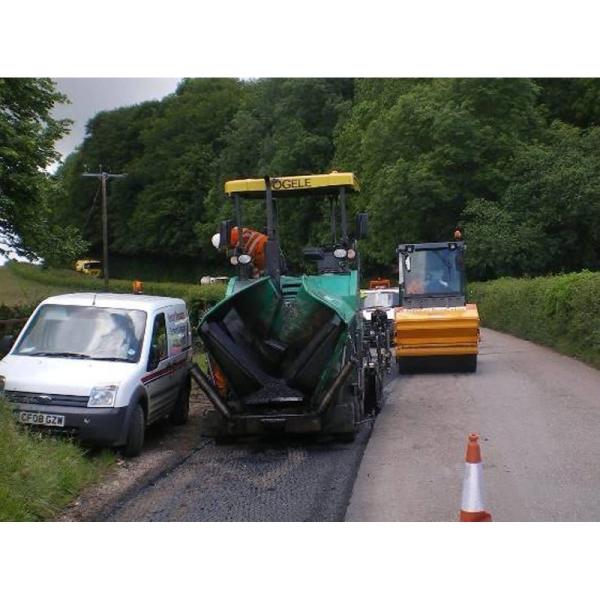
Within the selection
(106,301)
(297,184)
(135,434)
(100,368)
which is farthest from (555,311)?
(100,368)

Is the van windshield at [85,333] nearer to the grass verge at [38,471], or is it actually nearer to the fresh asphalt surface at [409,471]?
the grass verge at [38,471]

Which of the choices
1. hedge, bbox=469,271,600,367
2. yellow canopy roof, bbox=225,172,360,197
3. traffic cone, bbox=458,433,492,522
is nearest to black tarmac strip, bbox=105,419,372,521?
traffic cone, bbox=458,433,492,522

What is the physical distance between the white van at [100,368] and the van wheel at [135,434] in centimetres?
1

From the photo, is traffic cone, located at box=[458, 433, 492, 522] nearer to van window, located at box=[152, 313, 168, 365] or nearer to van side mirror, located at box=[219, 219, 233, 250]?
van window, located at box=[152, 313, 168, 365]

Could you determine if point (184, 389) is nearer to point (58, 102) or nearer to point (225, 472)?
point (225, 472)

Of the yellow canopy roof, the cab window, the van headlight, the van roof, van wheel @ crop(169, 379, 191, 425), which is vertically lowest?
van wheel @ crop(169, 379, 191, 425)

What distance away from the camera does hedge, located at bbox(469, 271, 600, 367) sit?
18.6 metres

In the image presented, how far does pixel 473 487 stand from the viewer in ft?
20.5

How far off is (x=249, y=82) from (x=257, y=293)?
196ft

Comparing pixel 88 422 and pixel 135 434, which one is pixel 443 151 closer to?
pixel 135 434

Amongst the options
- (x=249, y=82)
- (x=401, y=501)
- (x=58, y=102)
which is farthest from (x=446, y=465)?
(x=249, y=82)

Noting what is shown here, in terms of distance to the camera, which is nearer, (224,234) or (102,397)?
(102,397)

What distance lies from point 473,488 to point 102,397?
4.35m

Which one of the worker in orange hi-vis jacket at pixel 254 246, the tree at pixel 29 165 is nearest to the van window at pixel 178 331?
the worker in orange hi-vis jacket at pixel 254 246
